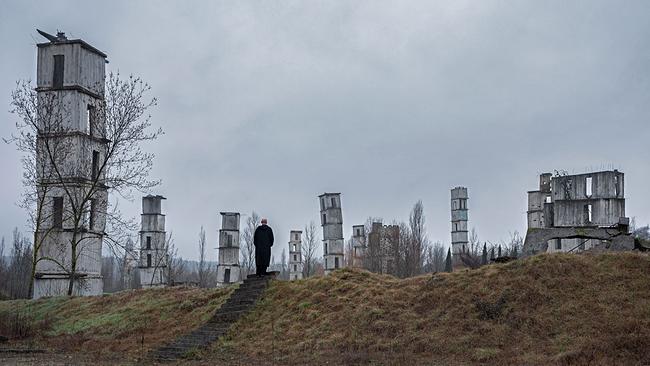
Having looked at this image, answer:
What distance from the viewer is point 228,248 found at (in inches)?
1571

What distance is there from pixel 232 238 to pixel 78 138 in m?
17.4

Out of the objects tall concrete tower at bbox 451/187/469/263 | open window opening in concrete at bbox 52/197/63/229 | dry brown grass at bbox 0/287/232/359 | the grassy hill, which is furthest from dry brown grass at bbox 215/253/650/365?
tall concrete tower at bbox 451/187/469/263

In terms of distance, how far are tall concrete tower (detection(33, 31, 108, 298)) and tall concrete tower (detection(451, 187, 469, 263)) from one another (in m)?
30.0

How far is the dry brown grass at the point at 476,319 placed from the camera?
11.7m

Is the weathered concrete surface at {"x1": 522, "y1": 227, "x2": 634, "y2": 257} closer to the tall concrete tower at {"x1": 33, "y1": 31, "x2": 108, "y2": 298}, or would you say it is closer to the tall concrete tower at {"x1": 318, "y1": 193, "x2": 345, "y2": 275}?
the tall concrete tower at {"x1": 33, "y1": 31, "x2": 108, "y2": 298}

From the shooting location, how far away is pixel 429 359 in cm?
1200

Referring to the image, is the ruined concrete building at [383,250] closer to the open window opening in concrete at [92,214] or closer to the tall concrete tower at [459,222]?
the tall concrete tower at [459,222]

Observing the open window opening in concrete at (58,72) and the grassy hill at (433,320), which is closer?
the grassy hill at (433,320)

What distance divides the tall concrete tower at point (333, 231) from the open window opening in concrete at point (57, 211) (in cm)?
2174

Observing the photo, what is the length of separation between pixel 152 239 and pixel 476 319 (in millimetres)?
29393

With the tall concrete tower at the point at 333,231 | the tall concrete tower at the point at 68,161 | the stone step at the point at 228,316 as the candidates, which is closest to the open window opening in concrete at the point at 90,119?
the tall concrete tower at the point at 68,161

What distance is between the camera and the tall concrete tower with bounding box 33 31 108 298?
78.2 ft

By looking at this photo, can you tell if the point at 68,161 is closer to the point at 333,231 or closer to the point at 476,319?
the point at 476,319

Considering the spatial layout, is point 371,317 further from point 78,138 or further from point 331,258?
point 331,258
